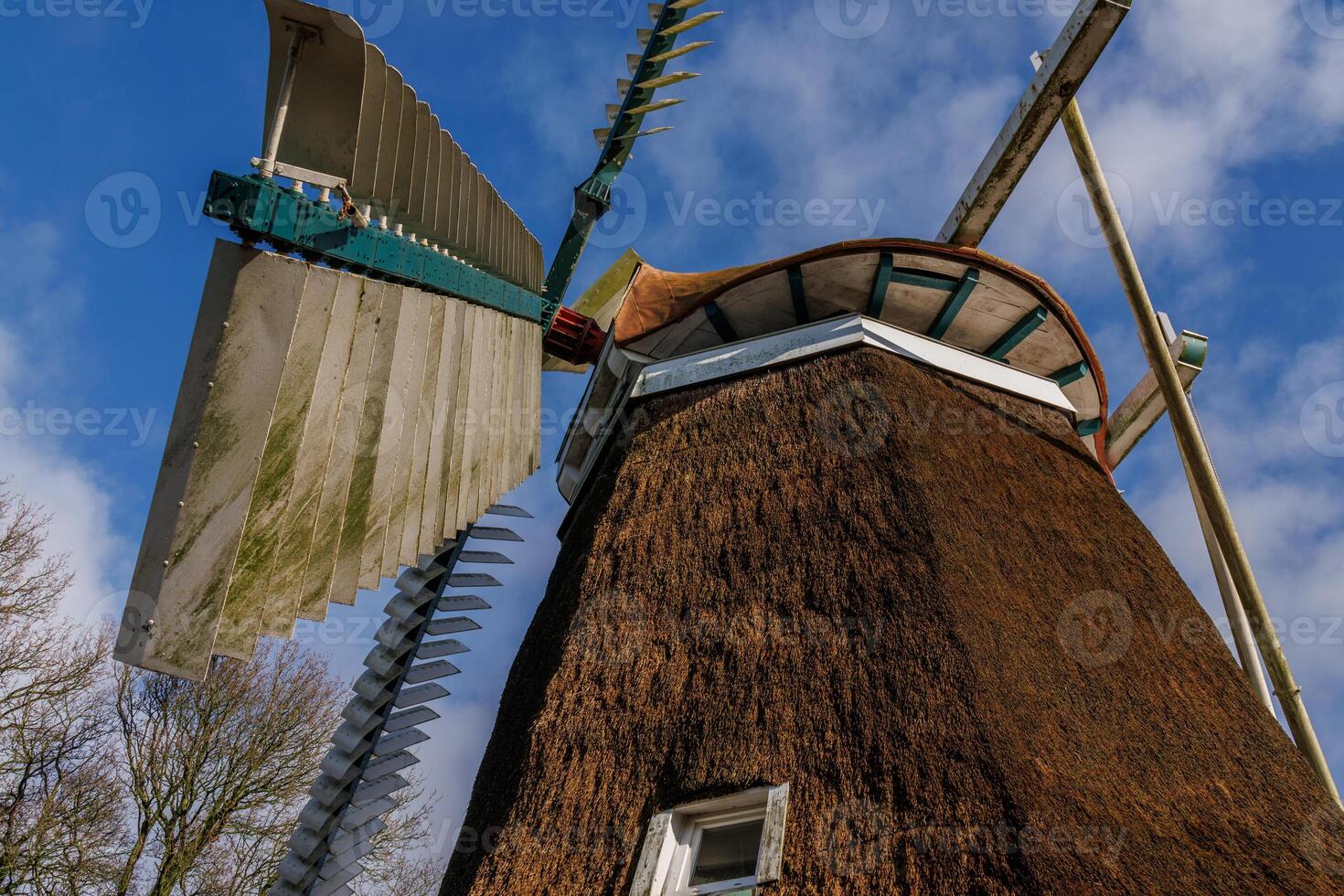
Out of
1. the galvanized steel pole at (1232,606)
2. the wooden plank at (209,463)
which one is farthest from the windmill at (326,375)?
the galvanized steel pole at (1232,606)

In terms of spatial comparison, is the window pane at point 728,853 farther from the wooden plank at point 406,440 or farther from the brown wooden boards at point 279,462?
the wooden plank at point 406,440

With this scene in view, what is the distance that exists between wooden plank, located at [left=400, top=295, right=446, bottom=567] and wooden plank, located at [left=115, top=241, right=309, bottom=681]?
1.27 m

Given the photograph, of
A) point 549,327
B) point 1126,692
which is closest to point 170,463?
point 1126,692

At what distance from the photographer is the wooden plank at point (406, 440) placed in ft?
18.1

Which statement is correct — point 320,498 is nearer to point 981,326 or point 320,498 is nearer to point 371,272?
point 371,272

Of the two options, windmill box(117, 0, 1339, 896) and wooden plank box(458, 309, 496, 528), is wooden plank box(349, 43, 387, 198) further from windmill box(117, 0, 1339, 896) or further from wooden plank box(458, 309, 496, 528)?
wooden plank box(458, 309, 496, 528)

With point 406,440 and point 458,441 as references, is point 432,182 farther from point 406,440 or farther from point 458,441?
point 406,440

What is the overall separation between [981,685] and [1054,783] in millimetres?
500

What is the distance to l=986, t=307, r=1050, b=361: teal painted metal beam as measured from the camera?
679 cm

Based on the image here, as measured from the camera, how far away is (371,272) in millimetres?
5352

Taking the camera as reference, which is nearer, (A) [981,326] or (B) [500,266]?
(A) [981,326]

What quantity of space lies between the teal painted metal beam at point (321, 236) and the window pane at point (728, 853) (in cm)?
309

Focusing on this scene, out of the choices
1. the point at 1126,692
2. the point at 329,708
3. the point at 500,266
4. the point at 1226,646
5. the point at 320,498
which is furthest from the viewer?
the point at 329,708

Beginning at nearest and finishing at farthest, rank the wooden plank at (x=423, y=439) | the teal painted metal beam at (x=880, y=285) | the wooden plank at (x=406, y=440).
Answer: the wooden plank at (x=406, y=440)
the wooden plank at (x=423, y=439)
the teal painted metal beam at (x=880, y=285)
